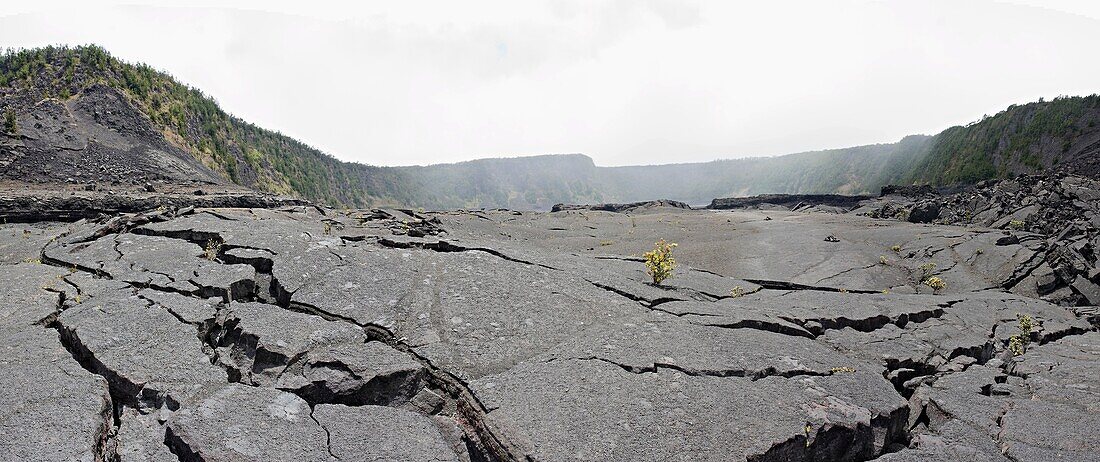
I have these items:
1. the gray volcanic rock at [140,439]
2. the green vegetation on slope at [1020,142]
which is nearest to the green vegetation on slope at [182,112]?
the gray volcanic rock at [140,439]

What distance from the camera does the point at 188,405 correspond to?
4172mm

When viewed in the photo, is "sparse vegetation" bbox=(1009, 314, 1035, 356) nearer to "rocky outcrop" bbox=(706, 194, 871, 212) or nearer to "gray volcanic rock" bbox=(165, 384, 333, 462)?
"gray volcanic rock" bbox=(165, 384, 333, 462)

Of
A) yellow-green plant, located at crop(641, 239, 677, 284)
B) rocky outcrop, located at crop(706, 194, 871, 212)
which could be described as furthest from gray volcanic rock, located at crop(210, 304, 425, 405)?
rocky outcrop, located at crop(706, 194, 871, 212)

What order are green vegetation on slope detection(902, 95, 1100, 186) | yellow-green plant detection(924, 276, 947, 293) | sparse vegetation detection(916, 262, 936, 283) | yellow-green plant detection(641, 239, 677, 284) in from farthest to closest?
green vegetation on slope detection(902, 95, 1100, 186), sparse vegetation detection(916, 262, 936, 283), yellow-green plant detection(924, 276, 947, 293), yellow-green plant detection(641, 239, 677, 284)

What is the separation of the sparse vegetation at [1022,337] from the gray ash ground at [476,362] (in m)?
0.16

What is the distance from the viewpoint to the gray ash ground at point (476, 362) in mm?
4055

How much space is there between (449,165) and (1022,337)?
338 feet

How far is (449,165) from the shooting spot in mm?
105375

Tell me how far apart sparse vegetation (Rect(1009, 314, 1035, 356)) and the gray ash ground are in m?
0.16

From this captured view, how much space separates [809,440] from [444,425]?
323 cm

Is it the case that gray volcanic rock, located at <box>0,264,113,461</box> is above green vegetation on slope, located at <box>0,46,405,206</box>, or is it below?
below

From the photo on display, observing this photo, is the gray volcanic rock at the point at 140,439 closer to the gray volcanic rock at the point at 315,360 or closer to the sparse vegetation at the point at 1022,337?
the gray volcanic rock at the point at 315,360

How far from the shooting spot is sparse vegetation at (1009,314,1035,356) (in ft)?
24.5

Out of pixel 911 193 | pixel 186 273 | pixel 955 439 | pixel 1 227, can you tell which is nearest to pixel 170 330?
pixel 186 273
